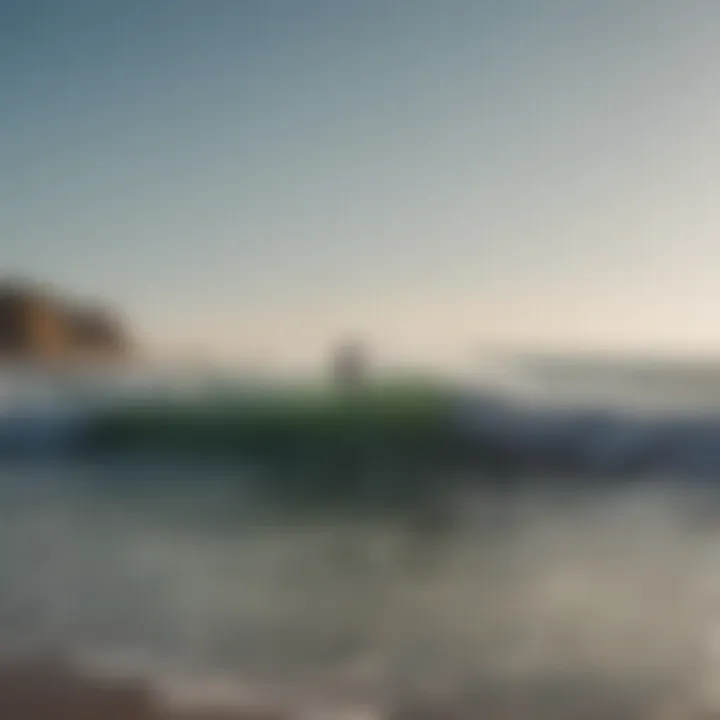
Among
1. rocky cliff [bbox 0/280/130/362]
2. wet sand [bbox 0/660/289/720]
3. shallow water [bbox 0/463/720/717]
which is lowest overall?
wet sand [bbox 0/660/289/720]

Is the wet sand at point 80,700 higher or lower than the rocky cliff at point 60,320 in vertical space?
lower

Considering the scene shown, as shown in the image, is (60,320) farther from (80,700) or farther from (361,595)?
(361,595)

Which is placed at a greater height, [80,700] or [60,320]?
[60,320]

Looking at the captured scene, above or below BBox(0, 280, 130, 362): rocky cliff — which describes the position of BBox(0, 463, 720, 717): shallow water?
below

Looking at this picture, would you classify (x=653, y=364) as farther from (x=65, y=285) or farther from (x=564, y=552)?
(x=65, y=285)

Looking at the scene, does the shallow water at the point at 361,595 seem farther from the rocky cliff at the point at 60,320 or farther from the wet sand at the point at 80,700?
the rocky cliff at the point at 60,320

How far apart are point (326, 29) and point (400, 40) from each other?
0.52ft

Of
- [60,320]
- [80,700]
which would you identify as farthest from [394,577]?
[60,320]

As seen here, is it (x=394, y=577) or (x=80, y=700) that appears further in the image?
(x=394, y=577)

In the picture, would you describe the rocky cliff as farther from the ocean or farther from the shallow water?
the shallow water

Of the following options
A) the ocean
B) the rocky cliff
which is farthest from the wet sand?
the rocky cliff

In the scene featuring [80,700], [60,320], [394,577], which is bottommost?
[80,700]

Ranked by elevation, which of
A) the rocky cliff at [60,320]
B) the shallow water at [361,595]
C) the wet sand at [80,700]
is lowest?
the wet sand at [80,700]

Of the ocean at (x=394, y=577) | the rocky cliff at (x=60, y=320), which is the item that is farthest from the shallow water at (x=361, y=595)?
the rocky cliff at (x=60, y=320)
